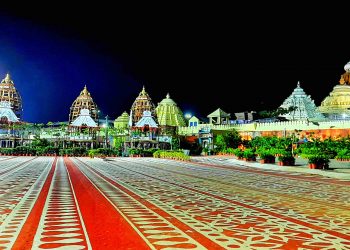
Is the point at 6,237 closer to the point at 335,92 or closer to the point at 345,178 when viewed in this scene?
the point at 345,178

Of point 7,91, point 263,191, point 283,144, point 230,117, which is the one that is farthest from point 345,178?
point 7,91

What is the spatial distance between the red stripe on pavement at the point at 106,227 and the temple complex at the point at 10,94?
46266 mm

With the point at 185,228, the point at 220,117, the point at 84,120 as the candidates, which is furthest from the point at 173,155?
the point at 185,228

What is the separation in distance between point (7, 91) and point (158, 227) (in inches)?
Answer: 1964

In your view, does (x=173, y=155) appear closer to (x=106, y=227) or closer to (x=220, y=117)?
(x=220, y=117)

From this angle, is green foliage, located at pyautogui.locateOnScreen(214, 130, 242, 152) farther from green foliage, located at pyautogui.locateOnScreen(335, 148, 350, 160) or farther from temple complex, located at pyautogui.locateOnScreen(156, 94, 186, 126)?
temple complex, located at pyautogui.locateOnScreen(156, 94, 186, 126)

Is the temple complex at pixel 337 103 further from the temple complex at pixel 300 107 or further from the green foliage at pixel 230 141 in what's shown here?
the green foliage at pixel 230 141

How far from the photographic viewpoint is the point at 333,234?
4367 millimetres

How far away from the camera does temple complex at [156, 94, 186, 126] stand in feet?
175

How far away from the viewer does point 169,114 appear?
2137 inches

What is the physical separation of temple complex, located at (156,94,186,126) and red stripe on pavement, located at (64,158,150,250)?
4622 cm

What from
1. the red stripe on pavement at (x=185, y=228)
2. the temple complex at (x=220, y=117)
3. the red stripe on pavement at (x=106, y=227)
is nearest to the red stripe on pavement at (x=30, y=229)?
the red stripe on pavement at (x=106, y=227)

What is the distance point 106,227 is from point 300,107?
4457cm

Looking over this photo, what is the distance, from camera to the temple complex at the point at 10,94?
4831cm
